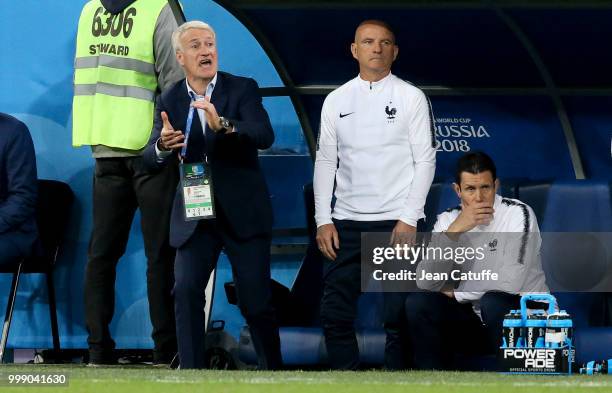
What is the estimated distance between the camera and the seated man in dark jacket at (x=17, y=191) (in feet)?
30.0

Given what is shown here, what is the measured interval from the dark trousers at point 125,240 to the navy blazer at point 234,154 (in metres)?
0.91

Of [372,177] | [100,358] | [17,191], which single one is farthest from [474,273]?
[17,191]

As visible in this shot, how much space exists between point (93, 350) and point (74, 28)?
7.38 ft

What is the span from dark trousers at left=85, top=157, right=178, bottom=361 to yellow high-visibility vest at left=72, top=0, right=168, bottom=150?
0.16 meters

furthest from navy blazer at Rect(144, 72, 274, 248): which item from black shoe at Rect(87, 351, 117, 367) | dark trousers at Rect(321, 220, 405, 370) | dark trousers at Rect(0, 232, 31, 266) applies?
dark trousers at Rect(0, 232, 31, 266)

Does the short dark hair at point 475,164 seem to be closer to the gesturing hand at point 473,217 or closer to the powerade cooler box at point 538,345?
the gesturing hand at point 473,217

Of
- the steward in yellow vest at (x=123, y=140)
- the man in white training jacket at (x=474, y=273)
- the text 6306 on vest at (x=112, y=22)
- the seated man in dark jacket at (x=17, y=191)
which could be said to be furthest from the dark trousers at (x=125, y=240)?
the man in white training jacket at (x=474, y=273)

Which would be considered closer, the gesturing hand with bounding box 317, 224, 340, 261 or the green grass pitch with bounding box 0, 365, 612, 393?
the green grass pitch with bounding box 0, 365, 612, 393

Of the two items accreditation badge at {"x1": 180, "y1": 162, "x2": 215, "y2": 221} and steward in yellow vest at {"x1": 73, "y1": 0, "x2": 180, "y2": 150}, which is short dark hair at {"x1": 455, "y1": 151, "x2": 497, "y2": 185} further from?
steward in yellow vest at {"x1": 73, "y1": 0, "x2": 180, "y2": 150}

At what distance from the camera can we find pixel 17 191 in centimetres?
916

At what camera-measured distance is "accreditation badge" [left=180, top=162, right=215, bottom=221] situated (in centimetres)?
759

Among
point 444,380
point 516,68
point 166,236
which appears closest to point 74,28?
point 166,236

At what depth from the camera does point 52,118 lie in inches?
397

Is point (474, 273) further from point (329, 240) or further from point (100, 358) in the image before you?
point (100, 358)
